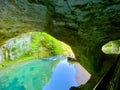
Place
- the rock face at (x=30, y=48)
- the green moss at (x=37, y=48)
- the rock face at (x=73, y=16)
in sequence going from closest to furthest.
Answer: the rock face at (x=73, y=16)
the rock face at (x=30, y=48)
the green moss at (x=37, y=48)

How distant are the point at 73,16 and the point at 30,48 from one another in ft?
57.4

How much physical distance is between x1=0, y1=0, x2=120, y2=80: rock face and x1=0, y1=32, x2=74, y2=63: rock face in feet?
34.6

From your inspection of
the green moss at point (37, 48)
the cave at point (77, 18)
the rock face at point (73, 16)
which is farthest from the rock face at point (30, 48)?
the rock face at point (73, 16)

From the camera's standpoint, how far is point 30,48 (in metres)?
20.6

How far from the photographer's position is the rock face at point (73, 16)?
3037 millimetres

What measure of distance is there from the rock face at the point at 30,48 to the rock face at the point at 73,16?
10561mm

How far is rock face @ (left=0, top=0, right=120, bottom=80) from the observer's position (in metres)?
3.04

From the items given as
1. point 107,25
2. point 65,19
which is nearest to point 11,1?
point 65,19

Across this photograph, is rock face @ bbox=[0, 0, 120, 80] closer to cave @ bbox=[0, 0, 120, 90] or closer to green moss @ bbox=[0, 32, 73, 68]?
cave @ bbox=[0, 0, 120, 90]

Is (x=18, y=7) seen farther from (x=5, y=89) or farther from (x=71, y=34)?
(x=5, y=89)

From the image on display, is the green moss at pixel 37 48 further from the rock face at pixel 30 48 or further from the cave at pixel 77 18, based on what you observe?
the cave at pixel 77 18

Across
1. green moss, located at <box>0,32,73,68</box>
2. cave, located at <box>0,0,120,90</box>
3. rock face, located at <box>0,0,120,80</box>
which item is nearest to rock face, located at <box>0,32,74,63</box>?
green moss, located at <box>0,32,73,68</box>

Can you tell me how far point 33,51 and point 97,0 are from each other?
18268 mm

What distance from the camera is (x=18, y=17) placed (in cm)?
418
